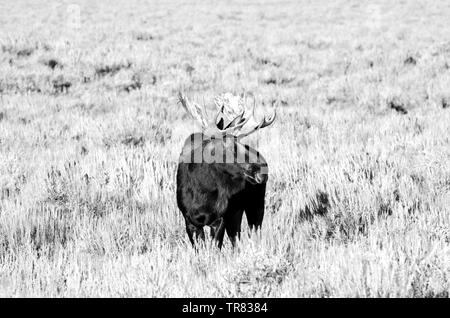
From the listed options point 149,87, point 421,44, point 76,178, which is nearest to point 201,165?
point 76,178

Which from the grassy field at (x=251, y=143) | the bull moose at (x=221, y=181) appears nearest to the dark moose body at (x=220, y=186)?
the bull moose at (x=221, y=181)

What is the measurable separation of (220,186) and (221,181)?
3cm

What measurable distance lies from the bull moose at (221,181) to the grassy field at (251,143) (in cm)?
16

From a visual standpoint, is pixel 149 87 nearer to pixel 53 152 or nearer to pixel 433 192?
pixel 53 152

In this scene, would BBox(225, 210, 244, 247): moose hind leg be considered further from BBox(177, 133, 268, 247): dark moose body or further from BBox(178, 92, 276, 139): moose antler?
BBox(178, 92, 276, 139): moose antler

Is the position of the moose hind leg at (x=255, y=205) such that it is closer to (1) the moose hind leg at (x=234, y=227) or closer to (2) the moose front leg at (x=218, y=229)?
(1) the moose hind leg at (x=234, y=227)

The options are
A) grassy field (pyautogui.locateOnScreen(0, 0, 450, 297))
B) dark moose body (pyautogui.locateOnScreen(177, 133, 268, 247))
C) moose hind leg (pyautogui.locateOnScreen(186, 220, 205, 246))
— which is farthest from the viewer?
moose hind leg (pyautogui.locateOnScreen(186, 220, 205, 246))

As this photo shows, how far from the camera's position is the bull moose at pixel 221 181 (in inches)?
113

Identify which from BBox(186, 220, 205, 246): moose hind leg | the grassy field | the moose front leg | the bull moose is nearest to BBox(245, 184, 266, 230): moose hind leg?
the bull moose

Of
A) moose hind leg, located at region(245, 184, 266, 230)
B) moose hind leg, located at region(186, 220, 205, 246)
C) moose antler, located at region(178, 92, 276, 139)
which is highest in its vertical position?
moose antler, located at region(178, 92, 276, 139)

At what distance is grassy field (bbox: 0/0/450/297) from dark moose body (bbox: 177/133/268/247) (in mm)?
165

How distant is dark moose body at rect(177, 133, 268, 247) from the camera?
288cm

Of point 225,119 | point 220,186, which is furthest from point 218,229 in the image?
point 225,119

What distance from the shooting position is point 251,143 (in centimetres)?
636
